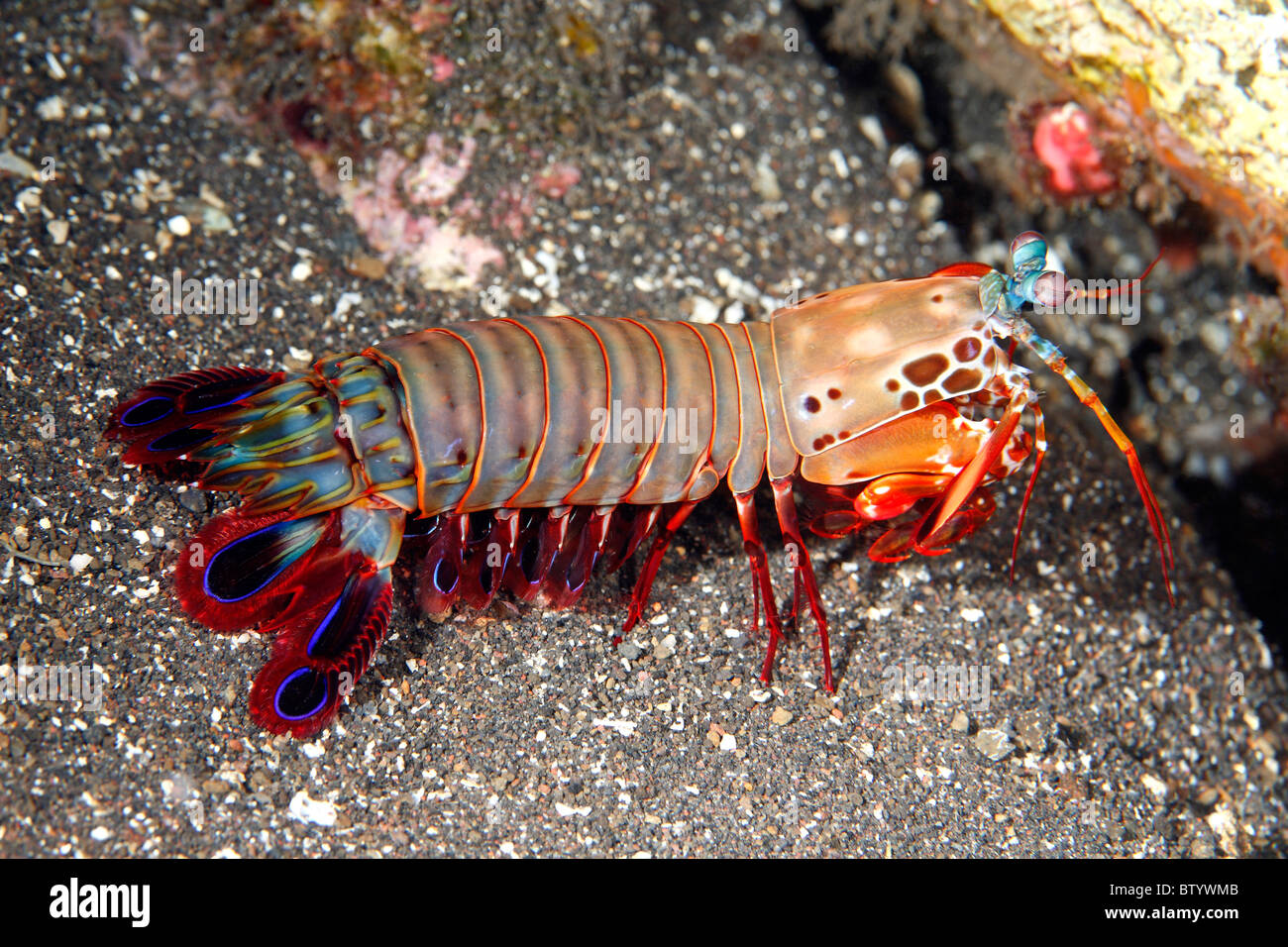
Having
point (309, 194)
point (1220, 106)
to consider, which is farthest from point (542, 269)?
point (1220, 106)

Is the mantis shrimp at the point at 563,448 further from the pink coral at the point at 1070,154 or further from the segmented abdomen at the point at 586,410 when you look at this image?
the pink coral at the point at 1070,154

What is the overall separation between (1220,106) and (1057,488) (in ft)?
5.58

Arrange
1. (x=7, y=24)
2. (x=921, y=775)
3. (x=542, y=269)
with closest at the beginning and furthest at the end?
(x=921, y=775) < (x=7, y=24) < (x=542, y=269)

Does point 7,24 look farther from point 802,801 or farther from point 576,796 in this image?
point 802,801

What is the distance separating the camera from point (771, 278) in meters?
4.41

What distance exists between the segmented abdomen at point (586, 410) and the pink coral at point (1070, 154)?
2.22 m

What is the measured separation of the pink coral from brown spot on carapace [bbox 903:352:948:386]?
206 centimetres

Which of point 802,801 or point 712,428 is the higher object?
point 712,428

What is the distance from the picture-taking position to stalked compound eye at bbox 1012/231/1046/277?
3066mm

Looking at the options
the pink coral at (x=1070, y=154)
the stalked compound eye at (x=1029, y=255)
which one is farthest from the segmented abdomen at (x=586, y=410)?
the pink coral at (x=1070, y=154)

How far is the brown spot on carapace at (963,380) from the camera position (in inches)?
123

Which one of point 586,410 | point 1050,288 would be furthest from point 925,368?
point 586,410

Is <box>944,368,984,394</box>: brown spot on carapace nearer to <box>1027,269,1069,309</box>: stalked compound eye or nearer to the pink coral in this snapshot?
<box>1027,269,1069,309</box>: stalked compound eye

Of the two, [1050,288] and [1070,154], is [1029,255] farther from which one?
[1070,154]
